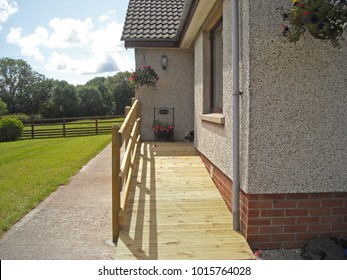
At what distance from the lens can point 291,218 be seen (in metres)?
3.30

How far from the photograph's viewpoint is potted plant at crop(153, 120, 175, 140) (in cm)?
820

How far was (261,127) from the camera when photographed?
3191 mm

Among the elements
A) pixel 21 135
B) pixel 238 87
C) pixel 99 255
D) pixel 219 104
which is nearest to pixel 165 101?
pixel 219 104

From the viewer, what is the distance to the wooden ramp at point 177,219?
3.08 meters

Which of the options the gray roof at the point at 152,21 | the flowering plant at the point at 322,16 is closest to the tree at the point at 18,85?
the gray roof at the point at 152,21

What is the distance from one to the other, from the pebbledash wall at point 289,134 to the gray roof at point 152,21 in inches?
151

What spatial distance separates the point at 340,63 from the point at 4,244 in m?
3.90

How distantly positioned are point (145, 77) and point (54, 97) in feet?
152

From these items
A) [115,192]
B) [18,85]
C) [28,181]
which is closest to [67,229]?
[115,192]

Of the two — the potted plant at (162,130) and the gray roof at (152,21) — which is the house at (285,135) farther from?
the potted plant at (162,130)

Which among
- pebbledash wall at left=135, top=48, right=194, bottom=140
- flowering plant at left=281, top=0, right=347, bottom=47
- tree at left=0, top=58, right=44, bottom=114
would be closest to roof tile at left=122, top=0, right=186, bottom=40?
pebbledash wall at left=135, top=48, right=194, bottom=140

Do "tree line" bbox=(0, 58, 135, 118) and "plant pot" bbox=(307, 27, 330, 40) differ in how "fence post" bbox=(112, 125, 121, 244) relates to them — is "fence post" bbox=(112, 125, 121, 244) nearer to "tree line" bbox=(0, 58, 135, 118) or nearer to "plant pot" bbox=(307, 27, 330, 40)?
"plant pot" bbox=(307, 27, 330, 40)

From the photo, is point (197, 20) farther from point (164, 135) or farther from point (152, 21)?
point (164, 135)

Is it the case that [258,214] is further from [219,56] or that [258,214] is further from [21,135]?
[21,135]
